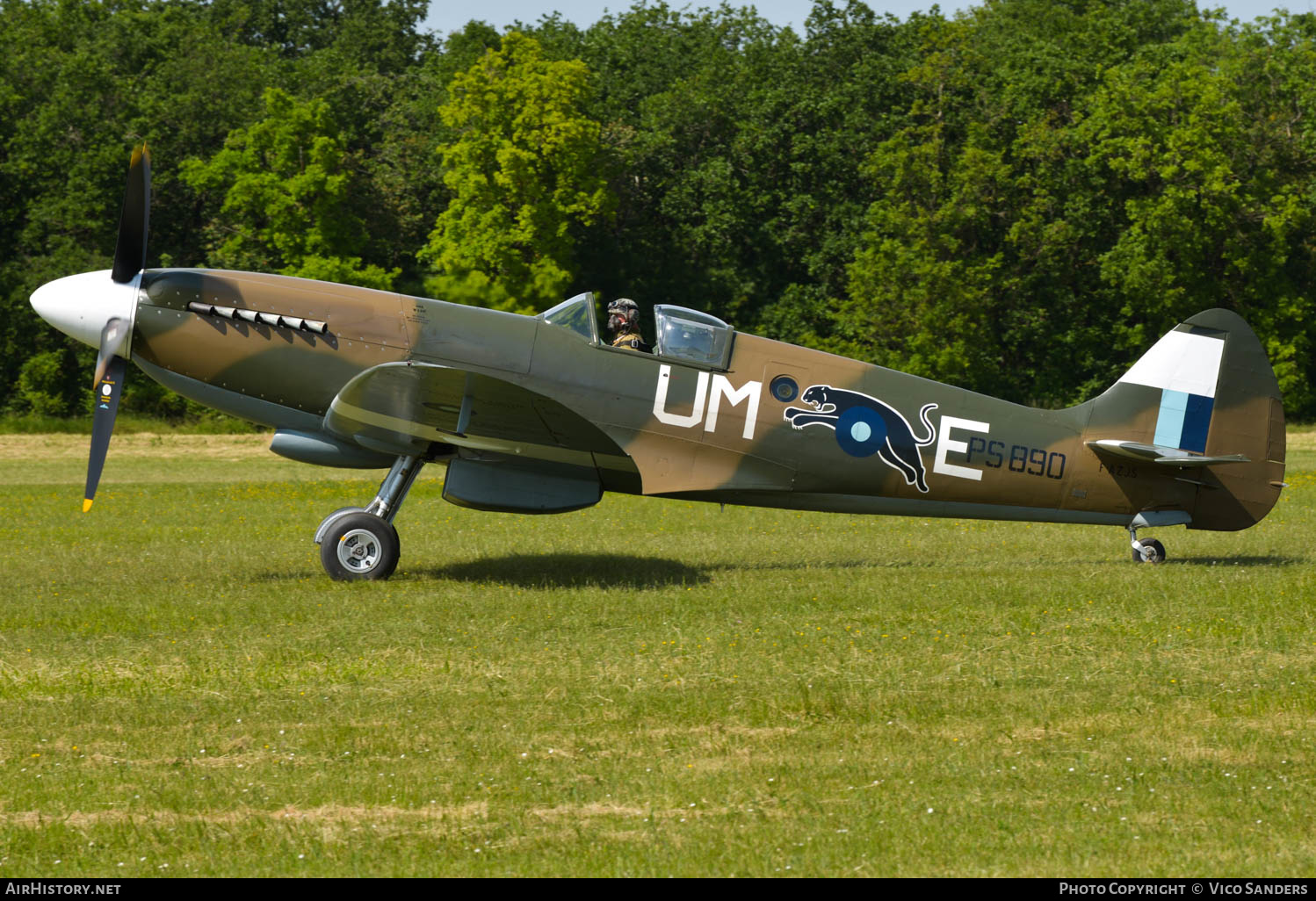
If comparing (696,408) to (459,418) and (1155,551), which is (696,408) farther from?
(1155,551)

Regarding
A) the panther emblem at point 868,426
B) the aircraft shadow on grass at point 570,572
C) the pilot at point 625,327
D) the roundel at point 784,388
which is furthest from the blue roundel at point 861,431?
the pilot at point 625,327

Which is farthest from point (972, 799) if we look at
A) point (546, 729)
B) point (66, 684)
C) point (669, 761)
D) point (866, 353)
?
point (866, 353)

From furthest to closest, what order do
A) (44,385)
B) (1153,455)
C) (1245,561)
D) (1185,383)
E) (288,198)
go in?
(44,385) < (288,198) < (1245,561) < (1185,383) < (1153,455)

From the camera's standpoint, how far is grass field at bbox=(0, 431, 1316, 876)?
16.5ft

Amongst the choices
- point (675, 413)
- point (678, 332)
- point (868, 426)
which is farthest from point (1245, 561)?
point (678, 332)

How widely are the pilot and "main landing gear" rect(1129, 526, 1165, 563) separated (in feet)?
14.9

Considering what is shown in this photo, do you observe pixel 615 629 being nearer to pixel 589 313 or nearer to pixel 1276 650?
pixel 589 313

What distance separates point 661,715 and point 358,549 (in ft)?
15.5

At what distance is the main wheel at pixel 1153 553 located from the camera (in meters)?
11.7

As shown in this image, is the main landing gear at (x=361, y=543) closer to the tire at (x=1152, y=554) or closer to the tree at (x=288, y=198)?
the tire at (x=1152, y=554)

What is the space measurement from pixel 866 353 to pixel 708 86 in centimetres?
1449

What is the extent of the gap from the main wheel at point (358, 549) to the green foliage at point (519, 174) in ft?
80.3

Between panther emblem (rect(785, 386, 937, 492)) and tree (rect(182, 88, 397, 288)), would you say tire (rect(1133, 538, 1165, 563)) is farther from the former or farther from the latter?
tree (rect(182, 88, 397, 288))

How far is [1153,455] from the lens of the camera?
37.6 ft
